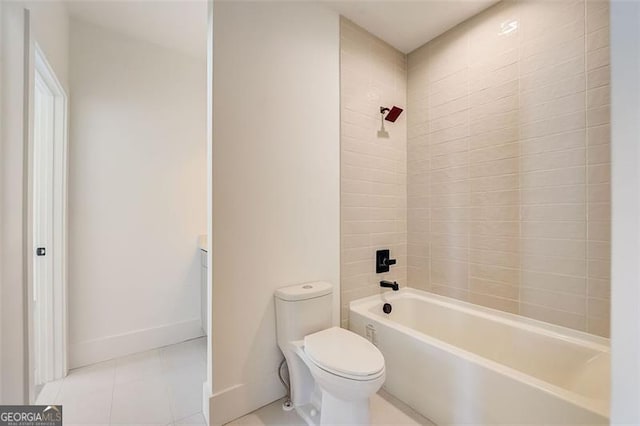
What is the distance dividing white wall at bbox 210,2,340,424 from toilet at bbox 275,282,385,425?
0.14m

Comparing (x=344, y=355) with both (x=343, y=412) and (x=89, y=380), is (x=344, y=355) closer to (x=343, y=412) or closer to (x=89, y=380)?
(x=343, y=412)

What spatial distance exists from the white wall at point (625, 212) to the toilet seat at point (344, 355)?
0.80m

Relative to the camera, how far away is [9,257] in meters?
1.12

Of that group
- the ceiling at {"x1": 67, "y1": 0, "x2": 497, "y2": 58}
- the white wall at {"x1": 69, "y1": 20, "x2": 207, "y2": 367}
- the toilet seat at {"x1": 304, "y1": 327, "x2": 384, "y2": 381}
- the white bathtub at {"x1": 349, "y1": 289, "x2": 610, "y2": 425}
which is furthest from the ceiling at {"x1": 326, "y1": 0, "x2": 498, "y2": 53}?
the toilet seat at {"x1": 304, "y1": 327, "x2": 384, "y2": 381}

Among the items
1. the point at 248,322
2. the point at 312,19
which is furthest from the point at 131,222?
the point at 312,19

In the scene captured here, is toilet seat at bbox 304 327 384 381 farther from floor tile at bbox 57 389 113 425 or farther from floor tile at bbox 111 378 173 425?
floor tile at bbox 57 389 113 425

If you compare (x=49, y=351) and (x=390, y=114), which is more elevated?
(x=390, y=114)

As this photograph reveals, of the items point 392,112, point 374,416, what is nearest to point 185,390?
point 374,416

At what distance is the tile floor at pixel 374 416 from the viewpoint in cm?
152

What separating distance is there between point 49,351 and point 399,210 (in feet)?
8.89

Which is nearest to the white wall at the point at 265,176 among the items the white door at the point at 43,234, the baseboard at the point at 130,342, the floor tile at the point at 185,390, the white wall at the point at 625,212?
the floor tile at the point at 185,390

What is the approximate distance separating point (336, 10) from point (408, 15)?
52 centimetres

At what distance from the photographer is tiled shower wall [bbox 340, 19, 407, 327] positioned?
206 cm

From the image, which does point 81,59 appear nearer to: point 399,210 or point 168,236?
point 168,236
